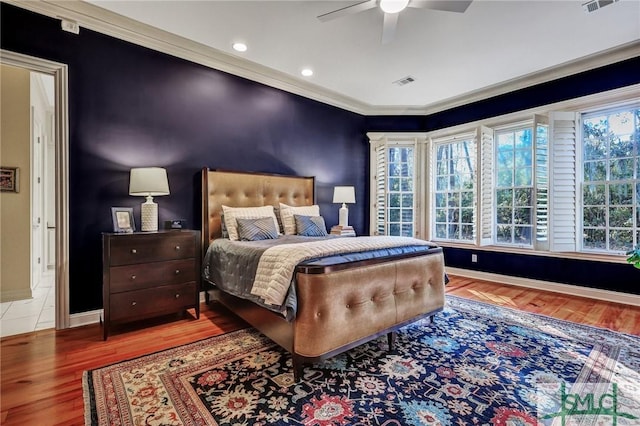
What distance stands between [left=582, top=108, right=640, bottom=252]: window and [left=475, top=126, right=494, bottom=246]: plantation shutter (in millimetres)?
1090

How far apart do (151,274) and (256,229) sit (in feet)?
3.41

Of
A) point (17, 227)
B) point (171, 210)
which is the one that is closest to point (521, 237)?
point (171, 210)

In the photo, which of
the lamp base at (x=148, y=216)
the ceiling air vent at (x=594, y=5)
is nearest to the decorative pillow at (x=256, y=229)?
the lamp base at (x=148, y=216)

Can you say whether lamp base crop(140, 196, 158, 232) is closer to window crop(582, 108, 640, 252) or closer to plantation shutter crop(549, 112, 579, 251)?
plantation shutter crop(549, 112, 579, 251)

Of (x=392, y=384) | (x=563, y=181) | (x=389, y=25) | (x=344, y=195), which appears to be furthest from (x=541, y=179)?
(x=392, y=384)

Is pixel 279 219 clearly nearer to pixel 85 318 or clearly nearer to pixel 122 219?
pixel 122 219

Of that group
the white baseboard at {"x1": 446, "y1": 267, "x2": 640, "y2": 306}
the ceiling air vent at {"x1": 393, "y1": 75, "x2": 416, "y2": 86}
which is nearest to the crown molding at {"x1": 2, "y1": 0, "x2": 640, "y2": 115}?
the ceiling air vent at {"x1": 393, "y1": 75, "x2": 416, "y2": 86}

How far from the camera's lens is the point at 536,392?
67.3 inches

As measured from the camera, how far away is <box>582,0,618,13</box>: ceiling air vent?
2.55 m

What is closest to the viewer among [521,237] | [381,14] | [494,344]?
[494,344]

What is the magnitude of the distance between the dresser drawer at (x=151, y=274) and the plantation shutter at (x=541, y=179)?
4402mm

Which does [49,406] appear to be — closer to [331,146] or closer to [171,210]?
[171,210]

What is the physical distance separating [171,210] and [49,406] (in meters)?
2.00

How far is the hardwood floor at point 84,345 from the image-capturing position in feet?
5.27
